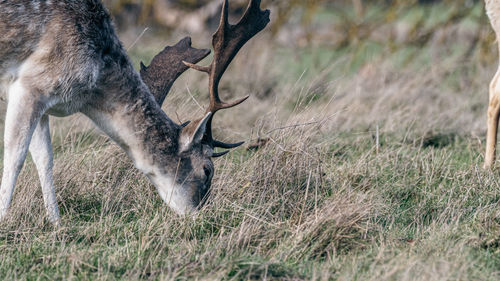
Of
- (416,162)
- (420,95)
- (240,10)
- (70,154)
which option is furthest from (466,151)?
(240,10)

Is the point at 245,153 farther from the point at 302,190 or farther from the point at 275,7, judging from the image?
the point at 275,7

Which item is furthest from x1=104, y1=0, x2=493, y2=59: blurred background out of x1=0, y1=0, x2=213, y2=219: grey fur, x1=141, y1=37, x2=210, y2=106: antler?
x1=0, y1=0, x2=213, y2=219: grey fur

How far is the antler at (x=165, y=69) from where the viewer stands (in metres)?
5.96

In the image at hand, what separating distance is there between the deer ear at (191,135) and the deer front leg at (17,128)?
3.29 ft

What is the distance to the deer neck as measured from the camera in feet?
17.8

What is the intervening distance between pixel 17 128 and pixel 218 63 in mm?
1471

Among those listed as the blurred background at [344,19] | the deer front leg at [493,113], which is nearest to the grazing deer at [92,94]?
the deer front leg at [493,113]

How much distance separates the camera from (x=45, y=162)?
18.5 ft

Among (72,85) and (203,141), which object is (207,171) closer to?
(203,141)

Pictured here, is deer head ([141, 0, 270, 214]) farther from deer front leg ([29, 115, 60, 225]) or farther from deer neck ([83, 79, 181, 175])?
deer front leg ([29, 115, 60, 225])

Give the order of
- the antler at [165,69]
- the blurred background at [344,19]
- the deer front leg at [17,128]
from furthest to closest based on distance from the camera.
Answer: the blurred background at [344,19] → the antler at [165,69] → the deer front leg at [17,128]

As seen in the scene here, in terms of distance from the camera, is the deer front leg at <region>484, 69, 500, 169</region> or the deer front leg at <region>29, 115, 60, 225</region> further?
the deer front leg at <region>484, 69, 500, 169</region>

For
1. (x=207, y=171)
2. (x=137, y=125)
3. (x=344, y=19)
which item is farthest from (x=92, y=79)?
(x=344, y=19)

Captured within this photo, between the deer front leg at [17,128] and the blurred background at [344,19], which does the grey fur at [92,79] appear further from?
the blurred background at [344,19]
